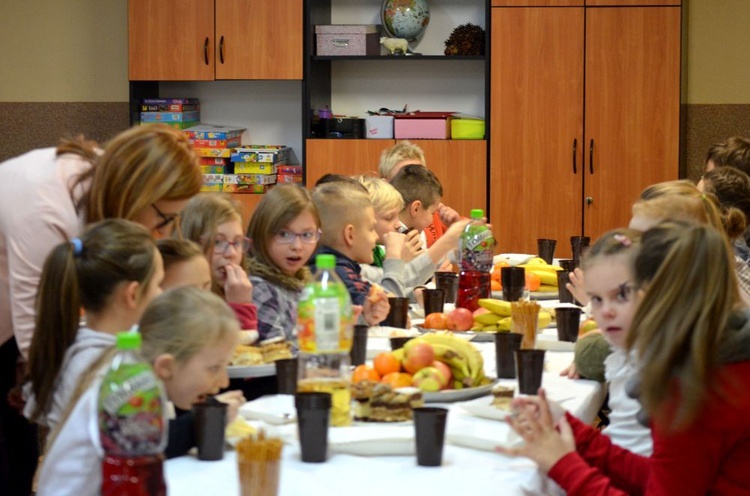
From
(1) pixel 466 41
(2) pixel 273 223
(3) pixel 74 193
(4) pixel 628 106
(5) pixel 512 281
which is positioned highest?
(1) pixel 466 41

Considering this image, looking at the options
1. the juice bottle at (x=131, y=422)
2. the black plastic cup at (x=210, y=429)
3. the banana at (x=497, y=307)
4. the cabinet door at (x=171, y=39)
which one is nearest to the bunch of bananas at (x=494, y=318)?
the banana at (x=497, y=307)

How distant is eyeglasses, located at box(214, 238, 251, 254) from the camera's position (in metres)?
2.85

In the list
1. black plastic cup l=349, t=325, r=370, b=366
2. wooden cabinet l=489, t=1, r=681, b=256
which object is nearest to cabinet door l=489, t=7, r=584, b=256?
wooden cabinet l=489, t=1, r=681, b=256

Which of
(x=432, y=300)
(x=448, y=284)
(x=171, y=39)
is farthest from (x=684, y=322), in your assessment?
(x=171, y=39)

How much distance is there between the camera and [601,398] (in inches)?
101

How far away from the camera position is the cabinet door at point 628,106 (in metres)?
5.97

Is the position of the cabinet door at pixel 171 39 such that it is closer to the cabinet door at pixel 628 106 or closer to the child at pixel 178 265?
the cabinet door at pixel 628 106

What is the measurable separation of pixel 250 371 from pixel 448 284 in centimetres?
133

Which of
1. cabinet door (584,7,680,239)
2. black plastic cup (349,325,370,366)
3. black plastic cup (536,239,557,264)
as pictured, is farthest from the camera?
cabinet door (584,7,680,239)

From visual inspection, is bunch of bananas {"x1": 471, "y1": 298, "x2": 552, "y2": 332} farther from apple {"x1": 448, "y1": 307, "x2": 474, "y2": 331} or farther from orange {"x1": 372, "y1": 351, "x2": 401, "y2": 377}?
orange {"x1": 372, "y1": 351, "x2": 401, "y2": 377}

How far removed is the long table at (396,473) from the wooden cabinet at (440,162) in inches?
161

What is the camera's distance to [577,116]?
607 centimetres

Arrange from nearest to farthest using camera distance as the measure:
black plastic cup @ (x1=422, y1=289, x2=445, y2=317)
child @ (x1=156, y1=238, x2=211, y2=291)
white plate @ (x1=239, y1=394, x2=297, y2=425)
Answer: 1. white plate @ (x1=239, y1=394, x2=297, y2=425)
2. child @ (x1=156, y1=238, x2=211, y2=291)
3. black plastic cup @ (x1=422, y1=289, x2=445, y2=317)

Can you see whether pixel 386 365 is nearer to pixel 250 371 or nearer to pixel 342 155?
pixel 250 371
